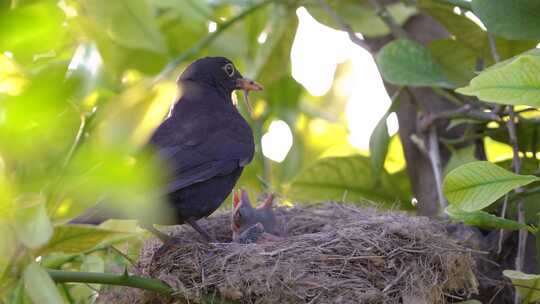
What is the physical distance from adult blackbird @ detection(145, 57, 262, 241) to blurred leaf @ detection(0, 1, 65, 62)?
85.5 inches

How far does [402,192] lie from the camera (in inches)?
177

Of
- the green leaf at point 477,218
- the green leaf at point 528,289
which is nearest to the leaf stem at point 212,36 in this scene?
the green leaf at point 477,218

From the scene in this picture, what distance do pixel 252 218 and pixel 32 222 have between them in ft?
10.3

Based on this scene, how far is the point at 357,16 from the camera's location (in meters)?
4.58

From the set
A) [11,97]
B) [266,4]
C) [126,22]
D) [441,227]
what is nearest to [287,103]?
[266,4]

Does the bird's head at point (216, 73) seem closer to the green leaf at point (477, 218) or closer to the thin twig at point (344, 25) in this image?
the thin twig at point (344, 25)

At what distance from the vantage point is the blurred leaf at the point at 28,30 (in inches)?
45.9

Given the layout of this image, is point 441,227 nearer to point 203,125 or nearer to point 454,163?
point 454,163

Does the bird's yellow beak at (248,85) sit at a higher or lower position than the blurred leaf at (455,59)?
lower

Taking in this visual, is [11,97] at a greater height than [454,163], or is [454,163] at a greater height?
[11,97]

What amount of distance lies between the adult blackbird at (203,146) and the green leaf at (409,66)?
941mm

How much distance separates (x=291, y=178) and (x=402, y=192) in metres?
0.68

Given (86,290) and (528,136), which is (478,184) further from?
(86,290)

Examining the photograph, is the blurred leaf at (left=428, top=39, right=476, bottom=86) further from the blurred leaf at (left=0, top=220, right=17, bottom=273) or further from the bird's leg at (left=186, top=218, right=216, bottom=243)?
the blurred leaf at (left=0, top=220, right=17, bottom=273)
